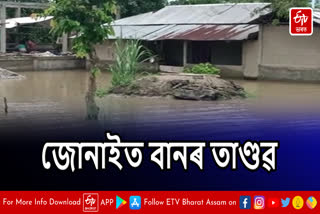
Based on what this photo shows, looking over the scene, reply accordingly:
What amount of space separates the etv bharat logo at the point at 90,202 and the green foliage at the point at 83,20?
185 inches

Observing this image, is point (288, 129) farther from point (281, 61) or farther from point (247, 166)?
point (281, 61)

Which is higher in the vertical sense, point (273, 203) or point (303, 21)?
point (303, 21)

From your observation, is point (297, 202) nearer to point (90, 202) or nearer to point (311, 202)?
point (311, 202)

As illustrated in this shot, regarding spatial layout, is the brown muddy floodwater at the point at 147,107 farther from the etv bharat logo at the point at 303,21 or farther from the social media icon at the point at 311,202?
the social media icon at the point at 311,202

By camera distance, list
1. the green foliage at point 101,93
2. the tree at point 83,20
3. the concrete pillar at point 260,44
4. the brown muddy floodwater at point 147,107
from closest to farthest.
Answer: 1. the tree at point 83,20
2. the brown muddy floodwater at point 147,107
3. the green foliage at point 101,93
4. the concrete pillar at point 260,44

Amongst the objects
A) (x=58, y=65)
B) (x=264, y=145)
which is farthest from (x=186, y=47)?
(x=264, y=145)

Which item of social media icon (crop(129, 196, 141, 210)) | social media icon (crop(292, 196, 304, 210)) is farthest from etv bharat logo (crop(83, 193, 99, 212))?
social media icon (crop(292, 196, 304, 210))

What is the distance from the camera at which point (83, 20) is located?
27.9 ft

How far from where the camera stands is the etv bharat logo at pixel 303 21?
749 inches

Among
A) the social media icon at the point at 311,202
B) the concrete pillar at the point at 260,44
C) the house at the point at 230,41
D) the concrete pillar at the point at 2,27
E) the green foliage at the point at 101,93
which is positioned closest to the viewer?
the social media icon at the point at 311,202

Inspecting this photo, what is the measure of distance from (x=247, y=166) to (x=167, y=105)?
8.51m

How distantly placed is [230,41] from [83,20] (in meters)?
14.0

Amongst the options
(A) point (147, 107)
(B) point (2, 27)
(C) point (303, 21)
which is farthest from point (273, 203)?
(B) point (2, 27)

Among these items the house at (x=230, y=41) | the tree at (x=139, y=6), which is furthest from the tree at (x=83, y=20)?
the tree at (x=139, y=6)
